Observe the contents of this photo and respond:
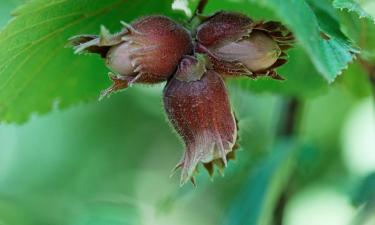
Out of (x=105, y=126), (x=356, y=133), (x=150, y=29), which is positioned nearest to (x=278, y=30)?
(x=150, y=29)

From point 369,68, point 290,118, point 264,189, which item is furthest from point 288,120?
point 369,68

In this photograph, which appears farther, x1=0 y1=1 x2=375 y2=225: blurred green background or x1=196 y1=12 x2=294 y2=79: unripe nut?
x1=0 y1=1 x2=375 y2=225: blurred green background

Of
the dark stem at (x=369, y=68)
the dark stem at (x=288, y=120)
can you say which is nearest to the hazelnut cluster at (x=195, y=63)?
the dark stem at (x=369, y=68)

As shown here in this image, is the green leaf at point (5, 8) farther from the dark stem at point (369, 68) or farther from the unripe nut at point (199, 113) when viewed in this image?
the unripe nut at point (199, 113)

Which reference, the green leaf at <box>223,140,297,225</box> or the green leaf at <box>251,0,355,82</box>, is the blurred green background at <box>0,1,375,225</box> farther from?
the green leaf at <box>251,0,355,82</box>

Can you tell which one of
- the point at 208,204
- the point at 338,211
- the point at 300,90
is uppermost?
the point at 300,90

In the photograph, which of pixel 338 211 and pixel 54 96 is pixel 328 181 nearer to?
pixel 338 211

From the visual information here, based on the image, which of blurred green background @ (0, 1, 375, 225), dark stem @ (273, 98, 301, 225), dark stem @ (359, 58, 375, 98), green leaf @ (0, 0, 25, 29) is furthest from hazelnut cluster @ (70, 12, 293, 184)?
green leaf @ (0, 0, 25, 29)
